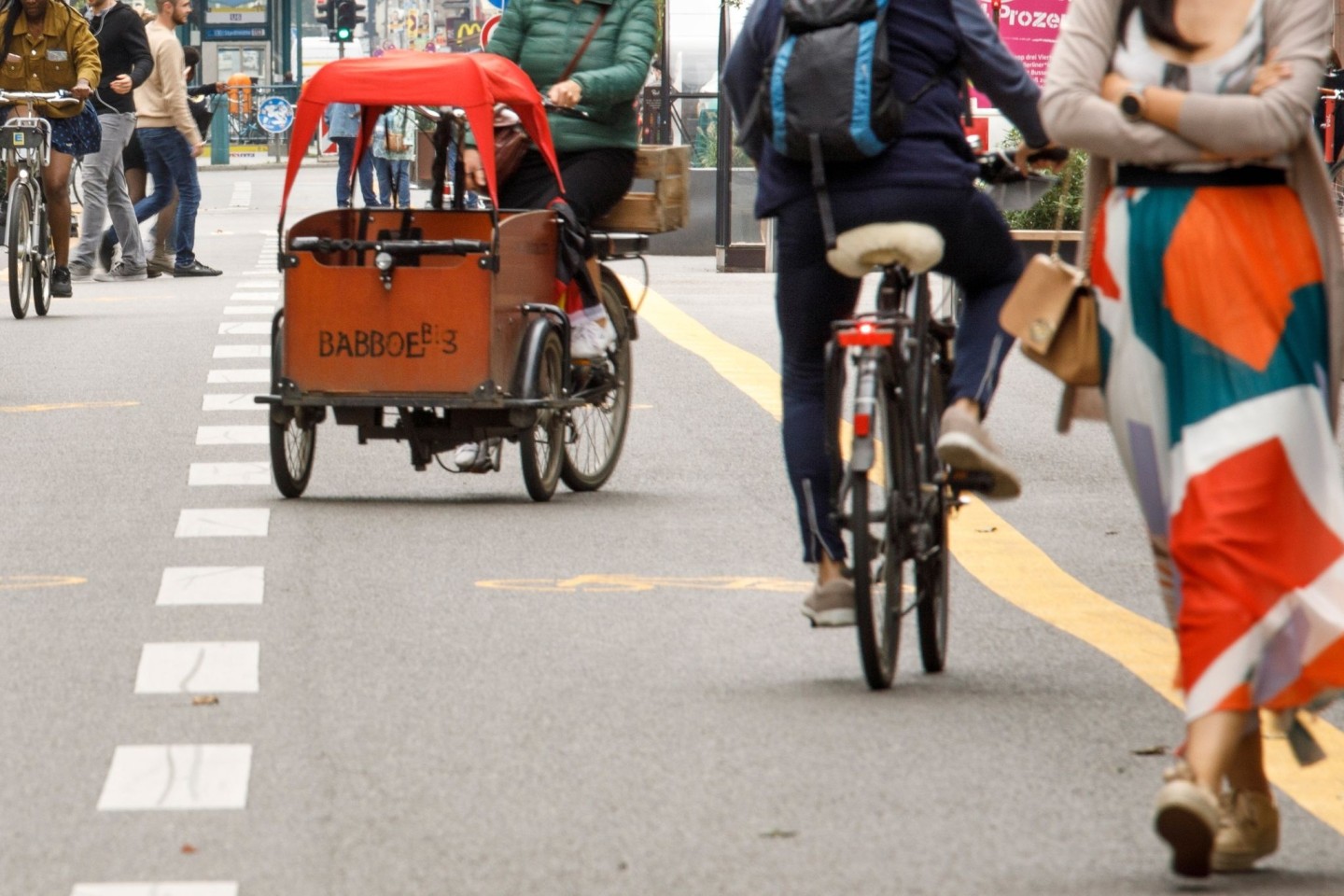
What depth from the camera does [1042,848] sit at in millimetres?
4754

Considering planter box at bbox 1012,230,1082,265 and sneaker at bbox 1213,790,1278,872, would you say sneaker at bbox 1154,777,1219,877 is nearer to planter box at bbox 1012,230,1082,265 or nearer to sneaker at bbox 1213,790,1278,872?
sneaker at bbox 1213,790,1278,872

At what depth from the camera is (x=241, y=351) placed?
47.6 feet

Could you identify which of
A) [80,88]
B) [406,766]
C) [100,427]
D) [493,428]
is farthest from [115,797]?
[80,88]

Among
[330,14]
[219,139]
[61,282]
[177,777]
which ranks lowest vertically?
[219,139]

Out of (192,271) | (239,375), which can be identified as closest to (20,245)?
(239,375)

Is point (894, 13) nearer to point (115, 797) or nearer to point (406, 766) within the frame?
point (406, 766)

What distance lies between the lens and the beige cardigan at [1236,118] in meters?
4.59

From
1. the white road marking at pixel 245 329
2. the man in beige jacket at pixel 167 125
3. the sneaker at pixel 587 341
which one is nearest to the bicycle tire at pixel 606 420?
the sneaker at pixel 587 341

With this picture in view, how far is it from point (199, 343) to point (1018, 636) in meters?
8.80

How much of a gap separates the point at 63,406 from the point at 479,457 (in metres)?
3.35

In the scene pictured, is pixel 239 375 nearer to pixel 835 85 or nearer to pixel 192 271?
pixel 835 85

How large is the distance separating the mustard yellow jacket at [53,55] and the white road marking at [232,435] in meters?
5.90

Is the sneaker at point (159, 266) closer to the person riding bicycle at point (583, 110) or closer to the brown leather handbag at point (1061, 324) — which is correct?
the person riding bicycle at point (583, 110)

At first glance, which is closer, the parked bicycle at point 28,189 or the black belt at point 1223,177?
the black belt at point 1223,177
